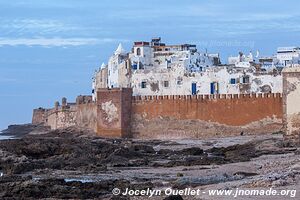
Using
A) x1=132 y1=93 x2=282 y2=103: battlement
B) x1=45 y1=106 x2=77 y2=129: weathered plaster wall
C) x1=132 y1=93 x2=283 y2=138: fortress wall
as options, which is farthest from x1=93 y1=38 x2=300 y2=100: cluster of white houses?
x1=132 y1=93 x2=283 y2=138: fortress wall

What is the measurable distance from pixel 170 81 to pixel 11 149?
76.8ft

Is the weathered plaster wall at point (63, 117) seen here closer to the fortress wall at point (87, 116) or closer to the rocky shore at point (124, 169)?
the fortress wall at point (87, 116)

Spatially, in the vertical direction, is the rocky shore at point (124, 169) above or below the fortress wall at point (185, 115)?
below

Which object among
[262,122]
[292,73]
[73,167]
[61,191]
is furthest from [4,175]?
[262,122]

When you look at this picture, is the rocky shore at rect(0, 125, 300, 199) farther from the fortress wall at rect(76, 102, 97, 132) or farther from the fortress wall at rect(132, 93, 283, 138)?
the fortress wall at rect(76, 102, 97, 132)

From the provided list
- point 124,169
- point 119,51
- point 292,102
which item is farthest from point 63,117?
point 124,169

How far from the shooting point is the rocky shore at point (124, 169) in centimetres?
1263

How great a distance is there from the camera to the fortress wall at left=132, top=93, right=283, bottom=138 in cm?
3431

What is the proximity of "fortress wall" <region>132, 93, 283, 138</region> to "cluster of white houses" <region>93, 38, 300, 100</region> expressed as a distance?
694cm

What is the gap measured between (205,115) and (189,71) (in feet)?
32.1

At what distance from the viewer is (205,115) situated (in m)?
35.7

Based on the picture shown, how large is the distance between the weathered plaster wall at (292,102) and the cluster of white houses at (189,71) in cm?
1389

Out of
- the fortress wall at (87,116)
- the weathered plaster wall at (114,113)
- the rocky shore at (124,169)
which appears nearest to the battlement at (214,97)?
the weathered plaster wall at (114,113)

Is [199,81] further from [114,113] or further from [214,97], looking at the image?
[114,113]
